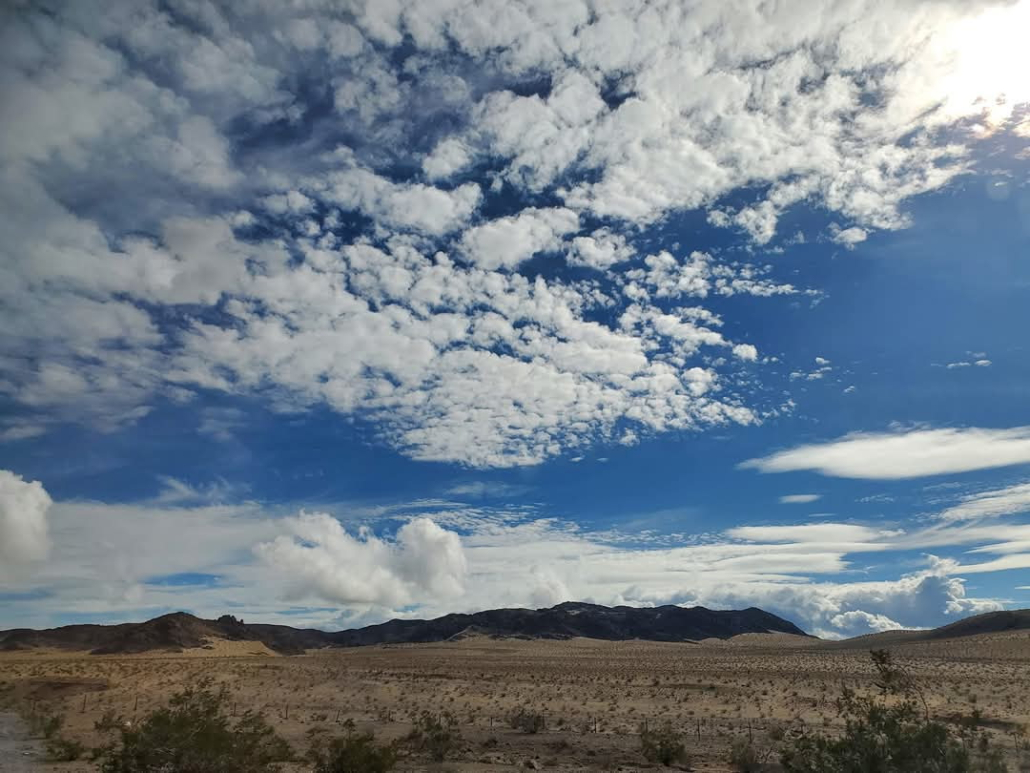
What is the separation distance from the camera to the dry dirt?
1008 inches

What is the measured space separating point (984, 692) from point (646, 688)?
1826cm

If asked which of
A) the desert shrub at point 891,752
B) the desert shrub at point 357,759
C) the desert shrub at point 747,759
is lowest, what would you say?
the desert shrub at point 747,759

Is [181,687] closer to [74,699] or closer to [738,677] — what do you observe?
[74,699]

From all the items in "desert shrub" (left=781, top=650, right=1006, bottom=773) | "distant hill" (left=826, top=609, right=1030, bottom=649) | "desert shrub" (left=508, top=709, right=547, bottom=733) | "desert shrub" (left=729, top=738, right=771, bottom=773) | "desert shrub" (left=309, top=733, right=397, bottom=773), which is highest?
"distant hill" (left=826, top=609, right=1030, bottom=649)

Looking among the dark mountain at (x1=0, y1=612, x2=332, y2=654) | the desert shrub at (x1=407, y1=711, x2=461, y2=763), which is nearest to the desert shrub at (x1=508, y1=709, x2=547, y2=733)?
the desert shrub at (x1=407, y1=711, x2=461, y2=763)

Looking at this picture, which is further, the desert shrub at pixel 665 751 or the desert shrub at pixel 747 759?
the desert shrub at pixel 665 751

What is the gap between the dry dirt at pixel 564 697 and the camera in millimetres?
25594

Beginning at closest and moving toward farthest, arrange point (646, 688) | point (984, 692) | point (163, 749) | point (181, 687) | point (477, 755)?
point (163, 749) < point (477, 755) < point (984, 692) < point (646, 688) < point (181, 687)

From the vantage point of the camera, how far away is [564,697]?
1615 inches

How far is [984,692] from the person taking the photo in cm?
3816

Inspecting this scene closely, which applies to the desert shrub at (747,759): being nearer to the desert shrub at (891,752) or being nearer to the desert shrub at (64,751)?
the desert shrub at (891,752)

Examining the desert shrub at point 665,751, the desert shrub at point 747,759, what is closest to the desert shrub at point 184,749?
the desert shrub at point 665,751

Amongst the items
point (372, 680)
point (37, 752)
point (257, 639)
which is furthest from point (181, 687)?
point (257, 639)

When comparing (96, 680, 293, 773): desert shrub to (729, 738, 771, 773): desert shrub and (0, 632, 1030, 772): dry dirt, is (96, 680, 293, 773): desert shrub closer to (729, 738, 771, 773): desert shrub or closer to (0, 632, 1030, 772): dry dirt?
(0, 632, 1030, 772): dry dirt
